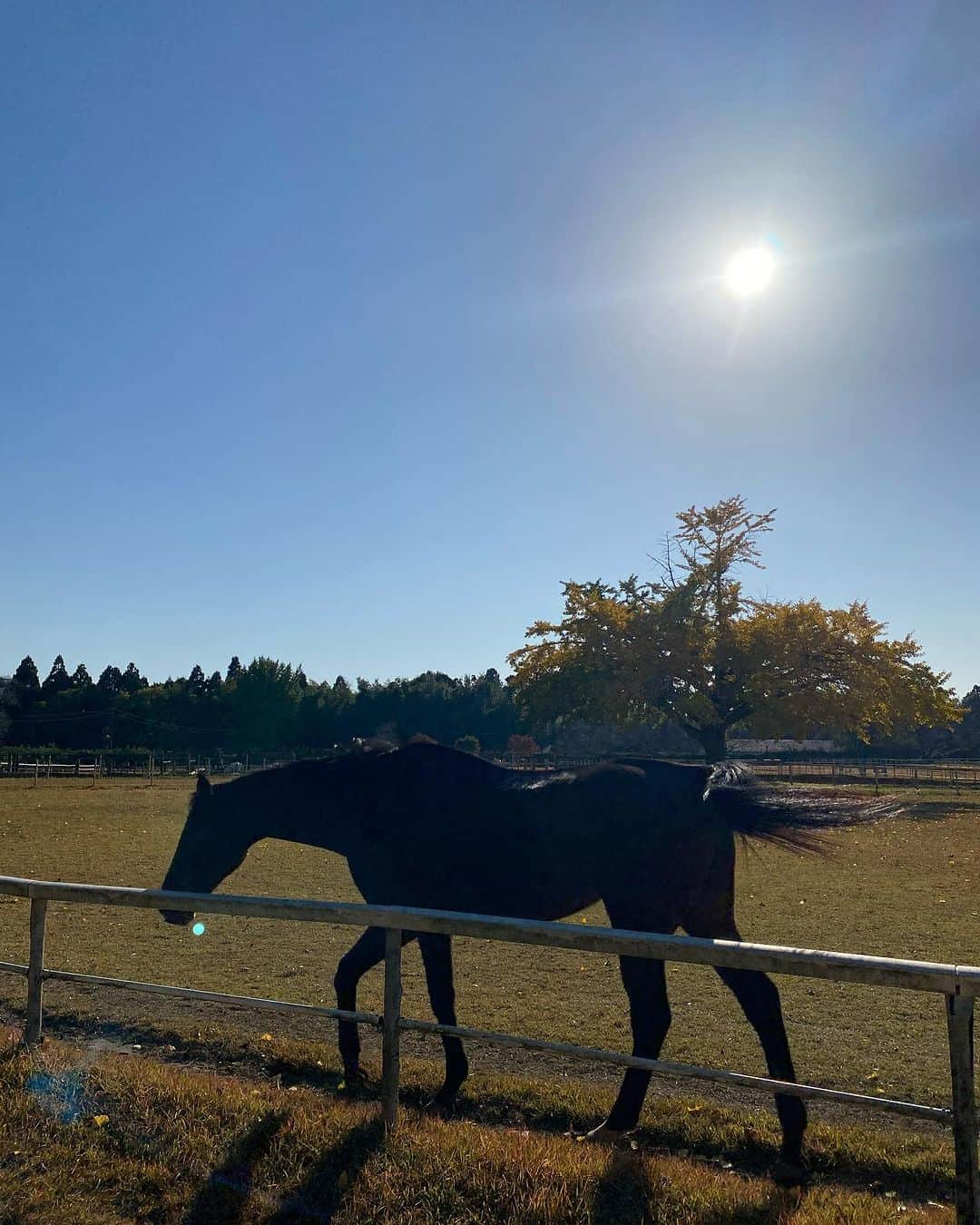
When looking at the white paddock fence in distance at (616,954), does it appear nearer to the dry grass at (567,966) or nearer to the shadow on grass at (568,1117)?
the shadow on grass at (568,1117)

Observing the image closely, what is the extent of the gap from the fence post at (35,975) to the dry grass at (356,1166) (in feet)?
1.25

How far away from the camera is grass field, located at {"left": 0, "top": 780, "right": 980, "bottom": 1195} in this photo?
623 cm

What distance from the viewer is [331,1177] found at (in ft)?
12.4

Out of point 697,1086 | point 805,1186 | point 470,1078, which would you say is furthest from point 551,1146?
point 697,1086

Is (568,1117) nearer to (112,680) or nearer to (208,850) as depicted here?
(208,850)

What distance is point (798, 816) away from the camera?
4.95 meters

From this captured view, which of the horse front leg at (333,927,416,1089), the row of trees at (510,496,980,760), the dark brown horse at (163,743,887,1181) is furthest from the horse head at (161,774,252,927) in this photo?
the row of trees at (510,496,980,760)

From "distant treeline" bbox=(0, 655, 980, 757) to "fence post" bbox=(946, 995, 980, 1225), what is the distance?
63615 mm

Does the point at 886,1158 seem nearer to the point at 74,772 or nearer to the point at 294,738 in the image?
the point at 74,772

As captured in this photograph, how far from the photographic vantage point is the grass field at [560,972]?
6.23 meters

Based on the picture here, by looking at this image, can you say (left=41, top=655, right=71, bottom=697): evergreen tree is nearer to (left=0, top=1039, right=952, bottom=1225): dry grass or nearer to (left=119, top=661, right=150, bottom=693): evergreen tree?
(left=119, top=661, right=150, bottom=693): evergreen tree

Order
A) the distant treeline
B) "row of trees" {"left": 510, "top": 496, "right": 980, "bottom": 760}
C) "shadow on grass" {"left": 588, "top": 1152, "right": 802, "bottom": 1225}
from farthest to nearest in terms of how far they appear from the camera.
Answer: the distant treeline, "row of trees" {"left": 510, "top": 496, "right": 980, "bottom": 760}, "shadow on grass" {"left": 588, "top": 1152, "right": 802, "bottom": 1225}

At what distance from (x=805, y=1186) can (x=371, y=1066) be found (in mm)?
2660

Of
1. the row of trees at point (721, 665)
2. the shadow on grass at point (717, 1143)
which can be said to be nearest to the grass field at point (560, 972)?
the shadow on grass at point (717, 1143)
